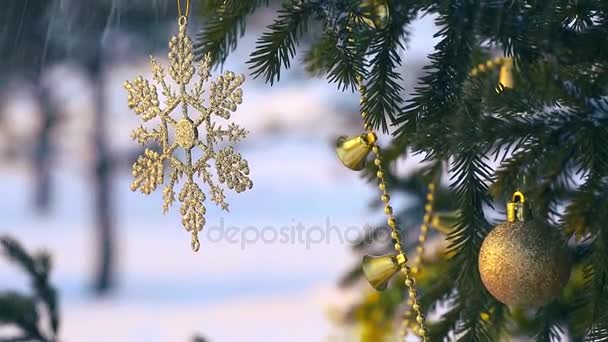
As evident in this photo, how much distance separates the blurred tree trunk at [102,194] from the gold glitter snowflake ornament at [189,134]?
3.22m

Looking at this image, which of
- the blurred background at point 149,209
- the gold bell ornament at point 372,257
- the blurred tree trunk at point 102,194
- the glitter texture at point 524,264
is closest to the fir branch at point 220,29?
the gold bell ornament at point 372,257

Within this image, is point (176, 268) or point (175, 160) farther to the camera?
point (176, 268)

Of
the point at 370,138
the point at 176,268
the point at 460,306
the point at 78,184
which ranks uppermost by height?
the point at 78,184

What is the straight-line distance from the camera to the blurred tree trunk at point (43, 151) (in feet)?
12.5

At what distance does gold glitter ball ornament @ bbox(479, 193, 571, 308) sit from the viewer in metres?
0.59

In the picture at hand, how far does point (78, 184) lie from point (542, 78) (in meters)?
3.73

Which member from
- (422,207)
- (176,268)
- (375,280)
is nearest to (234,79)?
(375,280)

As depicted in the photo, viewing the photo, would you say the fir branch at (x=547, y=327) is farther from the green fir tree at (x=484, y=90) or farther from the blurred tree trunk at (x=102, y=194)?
the blurred tree trunk at (x=102, y=194)

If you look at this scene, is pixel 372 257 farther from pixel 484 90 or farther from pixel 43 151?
pixel 43 151

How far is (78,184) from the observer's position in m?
4.13

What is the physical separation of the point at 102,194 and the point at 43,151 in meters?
0.33

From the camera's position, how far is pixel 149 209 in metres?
4.11

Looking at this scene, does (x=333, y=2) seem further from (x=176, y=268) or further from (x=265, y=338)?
(x=176, y=268)

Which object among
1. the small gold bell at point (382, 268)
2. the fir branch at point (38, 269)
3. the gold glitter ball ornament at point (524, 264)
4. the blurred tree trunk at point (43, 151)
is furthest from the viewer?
the blurred tree trunk at point (43, 151)
